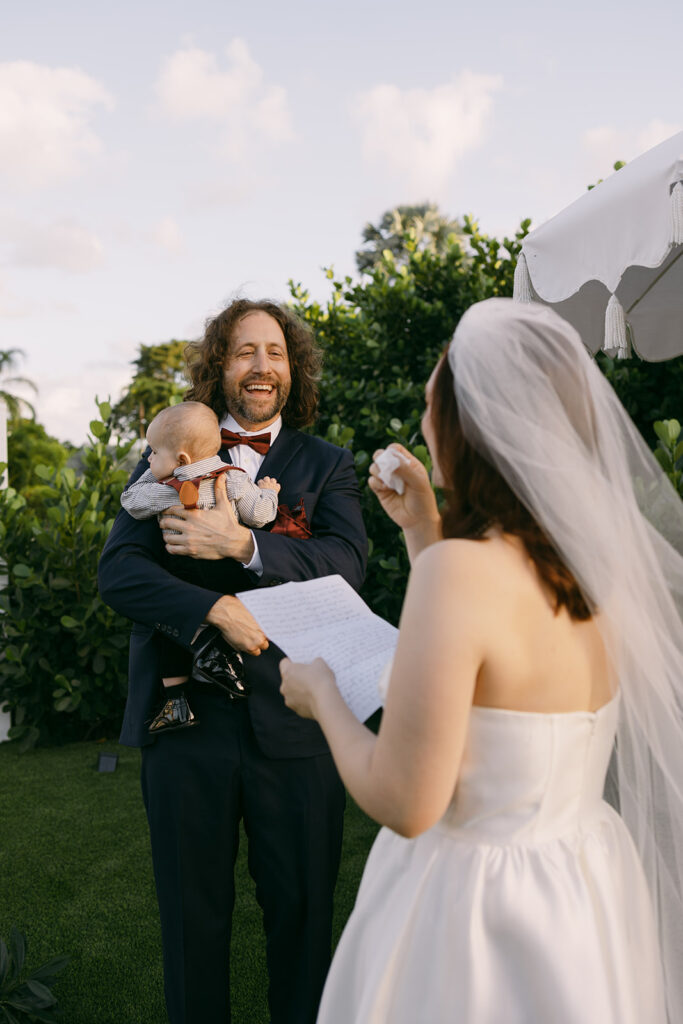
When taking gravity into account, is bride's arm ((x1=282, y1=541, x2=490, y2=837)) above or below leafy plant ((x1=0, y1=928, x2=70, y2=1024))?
above

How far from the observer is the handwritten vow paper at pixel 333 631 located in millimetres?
1509

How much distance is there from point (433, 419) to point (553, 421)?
0.69 feet

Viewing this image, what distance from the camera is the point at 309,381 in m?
2.97

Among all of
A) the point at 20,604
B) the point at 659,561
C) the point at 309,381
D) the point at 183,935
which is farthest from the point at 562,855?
the point at 20,604

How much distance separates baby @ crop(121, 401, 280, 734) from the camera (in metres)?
2.34

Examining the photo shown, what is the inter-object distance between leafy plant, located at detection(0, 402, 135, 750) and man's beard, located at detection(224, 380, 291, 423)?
3343mm

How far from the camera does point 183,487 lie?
7.66 feet

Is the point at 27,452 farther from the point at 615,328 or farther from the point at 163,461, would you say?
the point at 163,461

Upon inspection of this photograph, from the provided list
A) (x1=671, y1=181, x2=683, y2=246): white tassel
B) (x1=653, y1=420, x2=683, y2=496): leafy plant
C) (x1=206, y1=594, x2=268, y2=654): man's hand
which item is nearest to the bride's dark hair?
(x1=206, y1=594, x2=268, y2=654): man's hand

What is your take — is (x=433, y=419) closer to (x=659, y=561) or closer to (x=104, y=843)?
(x=659, y=561)

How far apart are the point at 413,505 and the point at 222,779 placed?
3.41 ft

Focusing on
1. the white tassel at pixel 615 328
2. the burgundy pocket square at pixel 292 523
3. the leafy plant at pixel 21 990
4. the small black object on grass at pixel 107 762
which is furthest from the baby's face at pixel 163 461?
the small black object on grass at pixel 107 762

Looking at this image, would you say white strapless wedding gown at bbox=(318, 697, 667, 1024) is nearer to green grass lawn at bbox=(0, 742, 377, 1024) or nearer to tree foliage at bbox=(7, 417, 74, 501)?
green grass lawn at bbox=(0, 742, 377, 1024)

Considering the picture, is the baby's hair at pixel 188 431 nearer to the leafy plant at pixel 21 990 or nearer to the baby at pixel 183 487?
the baby at pixel 183 487
